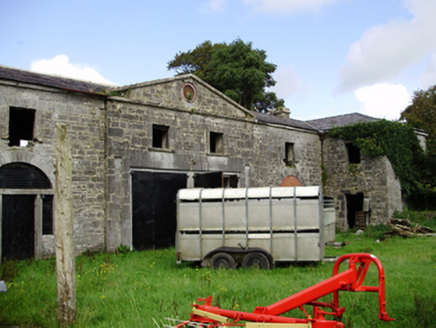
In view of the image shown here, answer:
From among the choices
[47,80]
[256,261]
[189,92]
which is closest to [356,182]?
[189,92]

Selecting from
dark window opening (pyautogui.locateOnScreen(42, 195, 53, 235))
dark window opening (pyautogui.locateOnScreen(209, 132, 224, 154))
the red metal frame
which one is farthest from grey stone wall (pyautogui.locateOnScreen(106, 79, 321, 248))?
the red metal frame

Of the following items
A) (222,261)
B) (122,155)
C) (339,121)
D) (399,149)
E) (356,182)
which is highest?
(339,121)

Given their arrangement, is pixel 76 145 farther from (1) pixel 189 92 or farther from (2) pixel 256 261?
(2) pixel 256 261

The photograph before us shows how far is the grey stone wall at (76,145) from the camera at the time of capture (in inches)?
511

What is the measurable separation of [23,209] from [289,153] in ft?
42.8

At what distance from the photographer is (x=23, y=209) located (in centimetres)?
1294

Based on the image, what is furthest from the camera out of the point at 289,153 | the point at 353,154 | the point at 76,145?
the point at 353,154

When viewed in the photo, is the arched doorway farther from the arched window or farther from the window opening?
the window opening

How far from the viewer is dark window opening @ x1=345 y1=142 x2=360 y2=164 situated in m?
23.0

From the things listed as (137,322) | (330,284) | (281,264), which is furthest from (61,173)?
(281,264)

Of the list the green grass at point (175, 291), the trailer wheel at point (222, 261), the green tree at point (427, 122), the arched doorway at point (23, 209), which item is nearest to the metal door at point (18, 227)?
the arched doorway at point (23, 209)

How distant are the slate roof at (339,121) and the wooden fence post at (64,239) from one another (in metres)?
18.4

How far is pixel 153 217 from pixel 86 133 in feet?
12.3

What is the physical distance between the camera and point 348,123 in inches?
905
